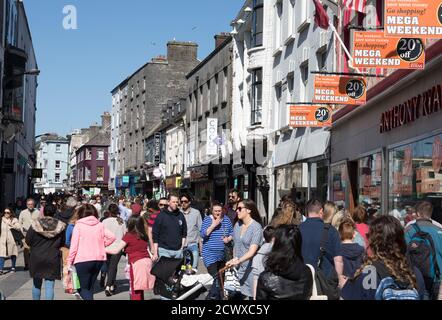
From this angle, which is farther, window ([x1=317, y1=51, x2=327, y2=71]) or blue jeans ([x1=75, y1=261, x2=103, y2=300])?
window ([x1=317, y1=51, x2=327, y2=71])

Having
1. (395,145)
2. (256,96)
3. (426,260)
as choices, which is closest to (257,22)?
(256,96)

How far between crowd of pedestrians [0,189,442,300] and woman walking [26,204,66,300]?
0.01 m

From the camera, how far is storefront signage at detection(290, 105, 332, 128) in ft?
67.5

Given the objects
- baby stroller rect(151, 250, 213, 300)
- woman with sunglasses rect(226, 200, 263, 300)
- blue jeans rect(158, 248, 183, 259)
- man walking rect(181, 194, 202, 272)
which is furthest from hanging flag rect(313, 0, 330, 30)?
baby stroller rect(151, 250, 213, 300)

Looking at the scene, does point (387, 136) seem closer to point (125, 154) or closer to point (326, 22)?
point (326, 22)

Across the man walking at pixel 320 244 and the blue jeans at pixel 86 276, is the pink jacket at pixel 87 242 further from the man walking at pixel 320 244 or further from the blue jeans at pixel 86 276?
the man walking at pixel 320 244

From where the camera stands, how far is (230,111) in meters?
36.4

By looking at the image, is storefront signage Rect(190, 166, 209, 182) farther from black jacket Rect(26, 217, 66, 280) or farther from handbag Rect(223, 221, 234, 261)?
black jacket Rect(26, 217, 66, 280)

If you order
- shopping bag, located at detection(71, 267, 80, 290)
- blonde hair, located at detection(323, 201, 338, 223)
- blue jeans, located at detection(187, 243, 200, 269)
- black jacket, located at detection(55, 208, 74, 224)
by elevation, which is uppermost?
blonde hair, located at detection(323, 201, 338, 223)

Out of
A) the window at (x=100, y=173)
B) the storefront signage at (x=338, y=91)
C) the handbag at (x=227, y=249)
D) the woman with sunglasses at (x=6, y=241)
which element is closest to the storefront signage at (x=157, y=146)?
the woman with sunglasses at (x=6, y=241)

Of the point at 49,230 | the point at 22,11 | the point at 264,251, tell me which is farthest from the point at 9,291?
the point at 22,11

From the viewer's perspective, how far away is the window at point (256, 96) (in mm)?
30438

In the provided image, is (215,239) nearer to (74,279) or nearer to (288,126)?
(74,279)
